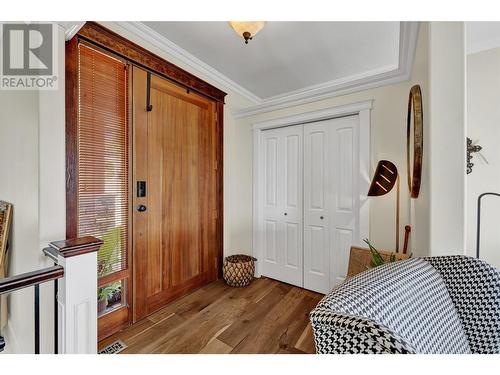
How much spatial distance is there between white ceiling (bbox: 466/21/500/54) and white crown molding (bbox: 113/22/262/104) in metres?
2.26

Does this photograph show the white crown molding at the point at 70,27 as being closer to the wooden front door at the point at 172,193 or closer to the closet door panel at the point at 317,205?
the wooden front door at the point at 172,193

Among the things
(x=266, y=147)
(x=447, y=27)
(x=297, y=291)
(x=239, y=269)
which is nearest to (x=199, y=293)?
(x=239, y=269)

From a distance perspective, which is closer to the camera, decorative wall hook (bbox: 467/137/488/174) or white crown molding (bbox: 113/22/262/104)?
white crown molding (bbox: 113/22/262/104)

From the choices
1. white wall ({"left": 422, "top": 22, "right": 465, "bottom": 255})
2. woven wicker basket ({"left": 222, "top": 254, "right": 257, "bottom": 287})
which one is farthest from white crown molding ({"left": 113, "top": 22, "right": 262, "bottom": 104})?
woven wicker basket ({"left": 222, "top": 254, "right": 257, "bottom": 287})

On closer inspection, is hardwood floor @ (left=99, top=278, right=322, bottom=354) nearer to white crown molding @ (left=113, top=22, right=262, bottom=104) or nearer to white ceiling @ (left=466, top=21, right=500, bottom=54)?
white crown molding @ (left=113, top=22, right=262, bottom=104)

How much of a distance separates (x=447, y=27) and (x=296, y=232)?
2027 mm

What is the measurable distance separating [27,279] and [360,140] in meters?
2.42

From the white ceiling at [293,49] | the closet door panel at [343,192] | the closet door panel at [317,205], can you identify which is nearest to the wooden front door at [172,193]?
the white ceiling at [293,49]

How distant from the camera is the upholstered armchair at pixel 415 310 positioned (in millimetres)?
511

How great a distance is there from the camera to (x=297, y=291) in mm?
2414

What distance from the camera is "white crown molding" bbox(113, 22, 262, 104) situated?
1.78m

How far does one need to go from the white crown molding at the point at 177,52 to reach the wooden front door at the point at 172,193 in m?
0.29

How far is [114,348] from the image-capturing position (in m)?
1.53

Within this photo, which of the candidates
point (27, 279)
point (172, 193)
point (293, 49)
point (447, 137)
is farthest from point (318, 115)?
point (27, 279)
